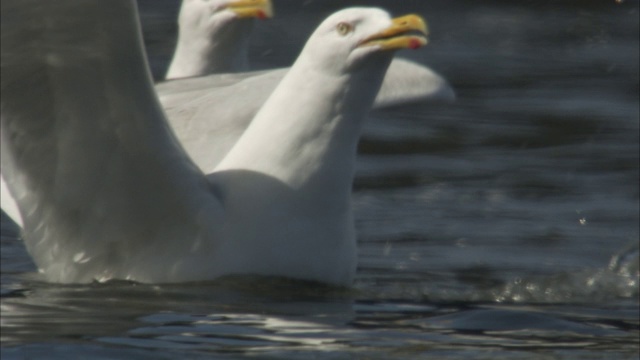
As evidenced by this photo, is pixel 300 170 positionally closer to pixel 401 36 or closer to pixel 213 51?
pixel 401 36

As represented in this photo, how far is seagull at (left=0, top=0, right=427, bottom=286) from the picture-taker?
21.3 ft

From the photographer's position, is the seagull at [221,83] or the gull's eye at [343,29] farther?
the seagull at [221,83]

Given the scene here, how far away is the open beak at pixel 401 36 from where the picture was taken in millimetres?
6559

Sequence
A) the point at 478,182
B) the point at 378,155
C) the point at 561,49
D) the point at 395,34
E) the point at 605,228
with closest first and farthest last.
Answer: the point at 395,34 < the point at 605,228 < the point at 478,182 < the point at 378,155 < the point at 561,49

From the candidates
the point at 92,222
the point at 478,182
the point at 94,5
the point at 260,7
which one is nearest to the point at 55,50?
the point at 94,5

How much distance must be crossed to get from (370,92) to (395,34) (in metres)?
0.26

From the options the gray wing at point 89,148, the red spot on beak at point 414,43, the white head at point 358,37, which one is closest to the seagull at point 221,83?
the gray wing at point 89,148

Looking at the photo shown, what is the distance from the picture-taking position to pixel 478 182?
10133 mm

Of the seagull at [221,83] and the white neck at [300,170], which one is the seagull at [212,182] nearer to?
the white neck at [300,170]

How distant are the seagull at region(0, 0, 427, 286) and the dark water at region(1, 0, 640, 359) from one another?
109 millimetres

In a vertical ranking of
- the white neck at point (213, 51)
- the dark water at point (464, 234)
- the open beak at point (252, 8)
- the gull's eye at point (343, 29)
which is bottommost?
the dark water at point (464, 234)

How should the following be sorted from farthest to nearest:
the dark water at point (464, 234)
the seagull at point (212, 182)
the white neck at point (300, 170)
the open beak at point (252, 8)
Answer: the open beak at point (252, 8), the white neck at point (300, 170), the seagull at point (212, 182), the dark water at point (464, 234)

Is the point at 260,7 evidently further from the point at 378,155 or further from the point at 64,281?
the point at 64,281

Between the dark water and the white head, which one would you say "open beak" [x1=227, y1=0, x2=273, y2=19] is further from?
the white head
